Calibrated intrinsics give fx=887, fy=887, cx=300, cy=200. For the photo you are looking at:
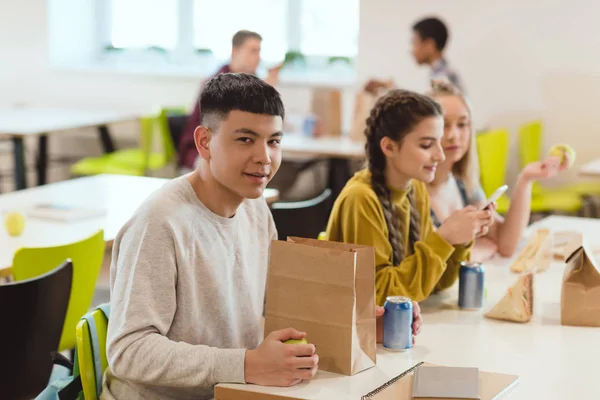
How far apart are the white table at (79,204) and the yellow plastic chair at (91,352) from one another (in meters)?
0.90

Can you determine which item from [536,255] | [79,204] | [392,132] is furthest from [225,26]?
[392,132]

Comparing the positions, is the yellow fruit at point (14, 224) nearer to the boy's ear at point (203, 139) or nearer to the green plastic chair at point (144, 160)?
the boy's ear at point (203, 139)

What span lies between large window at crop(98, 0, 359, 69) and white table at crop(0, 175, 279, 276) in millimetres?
2930

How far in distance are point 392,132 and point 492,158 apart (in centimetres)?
304

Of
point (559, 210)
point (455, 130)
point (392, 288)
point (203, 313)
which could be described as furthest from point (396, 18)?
point (203, 313)

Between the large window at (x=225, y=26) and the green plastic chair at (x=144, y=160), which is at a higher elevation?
the large window at (x=225, y=26)

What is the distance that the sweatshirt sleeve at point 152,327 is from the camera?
158 cm

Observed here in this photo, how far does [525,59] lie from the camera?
566cm

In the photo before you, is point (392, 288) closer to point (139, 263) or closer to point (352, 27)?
point (139, 263)

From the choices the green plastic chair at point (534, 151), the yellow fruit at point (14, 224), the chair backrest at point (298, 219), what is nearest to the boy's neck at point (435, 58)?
the green plastic chair at point (534, 151)

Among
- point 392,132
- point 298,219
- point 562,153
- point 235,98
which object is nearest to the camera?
point 235,98

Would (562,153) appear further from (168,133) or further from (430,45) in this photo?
(168,133)

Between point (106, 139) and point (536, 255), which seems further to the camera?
point (106, 139)

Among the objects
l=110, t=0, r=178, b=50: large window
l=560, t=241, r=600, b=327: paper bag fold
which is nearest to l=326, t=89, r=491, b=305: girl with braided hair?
l=560, t=241, r=600, b=327: paper bag fold
